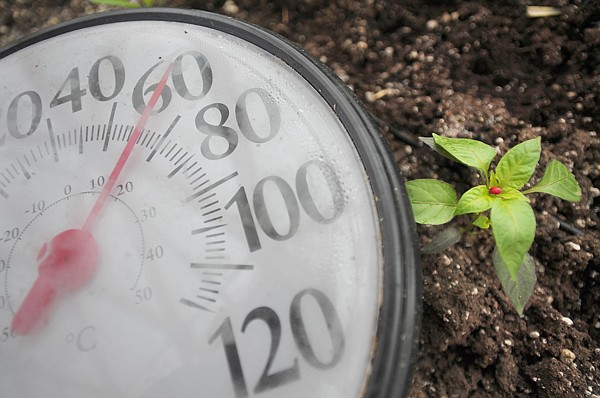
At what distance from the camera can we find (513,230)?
0.82 meters

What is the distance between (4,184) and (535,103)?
3.61 ft

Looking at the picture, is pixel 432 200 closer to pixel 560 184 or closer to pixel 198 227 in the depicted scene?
pixel 560 184

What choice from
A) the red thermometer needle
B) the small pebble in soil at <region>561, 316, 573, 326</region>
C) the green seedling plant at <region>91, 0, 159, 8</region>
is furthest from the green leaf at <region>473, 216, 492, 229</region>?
the green seedling plant at <region>91, 0, 159, 8</region>

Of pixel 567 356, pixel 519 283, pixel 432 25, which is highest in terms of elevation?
pixel 432 25

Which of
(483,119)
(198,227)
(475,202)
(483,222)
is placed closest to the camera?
(198,227)

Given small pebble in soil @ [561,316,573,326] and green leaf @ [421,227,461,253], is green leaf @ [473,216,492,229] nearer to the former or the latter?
green leaf @ [421,227,461,253]

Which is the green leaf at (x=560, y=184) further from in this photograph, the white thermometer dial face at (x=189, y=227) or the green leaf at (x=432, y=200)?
the white thermometer dial face at (x=189, y=227)

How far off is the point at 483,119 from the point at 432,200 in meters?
0.34

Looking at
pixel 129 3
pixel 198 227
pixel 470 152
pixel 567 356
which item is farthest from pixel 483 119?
pixel 129 3

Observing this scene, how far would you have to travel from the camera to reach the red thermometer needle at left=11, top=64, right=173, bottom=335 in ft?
2.51

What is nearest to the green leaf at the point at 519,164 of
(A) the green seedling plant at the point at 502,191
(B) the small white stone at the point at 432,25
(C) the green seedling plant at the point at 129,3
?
(A) the green seedling plant at the point at 502,191

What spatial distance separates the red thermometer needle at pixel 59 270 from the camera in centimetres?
77

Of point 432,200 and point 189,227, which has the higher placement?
point 189,227

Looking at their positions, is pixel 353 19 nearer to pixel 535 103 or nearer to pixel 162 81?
pixel 535 103
